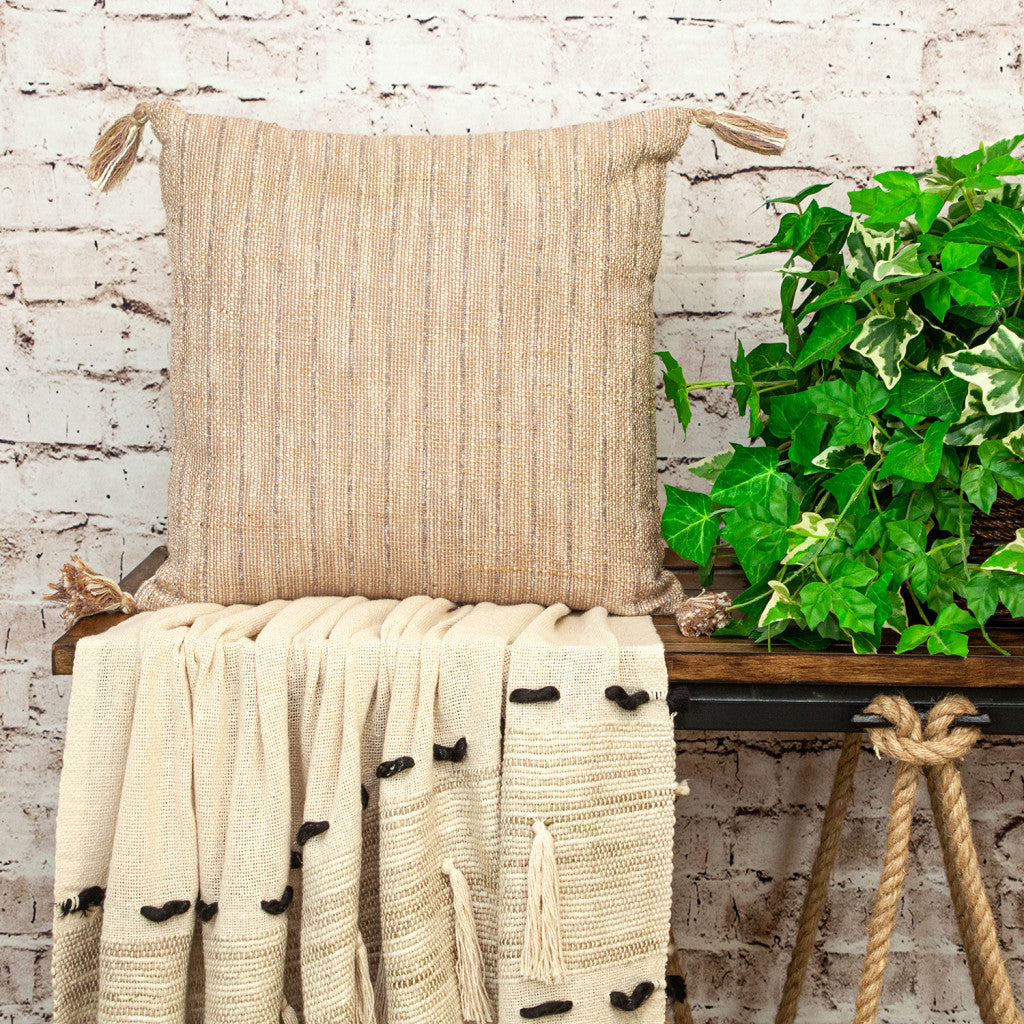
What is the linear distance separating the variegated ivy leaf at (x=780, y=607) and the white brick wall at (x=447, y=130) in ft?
1.48

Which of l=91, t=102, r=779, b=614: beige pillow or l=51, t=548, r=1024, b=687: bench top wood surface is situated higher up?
l=91, t=102, r=779, b=614: beige pillow

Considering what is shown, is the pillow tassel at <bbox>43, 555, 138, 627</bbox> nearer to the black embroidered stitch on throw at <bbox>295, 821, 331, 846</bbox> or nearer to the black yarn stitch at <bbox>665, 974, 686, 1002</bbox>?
the black embroidered stitch on throw at <bbox>295, 821, 331, 846</bbox>

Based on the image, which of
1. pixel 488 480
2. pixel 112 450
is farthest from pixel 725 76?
pixel 112 450

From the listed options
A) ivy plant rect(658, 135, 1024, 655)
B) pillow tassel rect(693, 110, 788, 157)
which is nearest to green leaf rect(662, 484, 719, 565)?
Answer: ivy plant rect(658, 135, 1024, 655)

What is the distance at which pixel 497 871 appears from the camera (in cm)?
77

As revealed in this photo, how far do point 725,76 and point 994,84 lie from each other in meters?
0.32

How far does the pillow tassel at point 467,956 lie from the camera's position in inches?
30.3

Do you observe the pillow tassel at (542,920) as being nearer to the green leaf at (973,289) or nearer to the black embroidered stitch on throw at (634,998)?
the black embroidered stitch on throw at (634,998)

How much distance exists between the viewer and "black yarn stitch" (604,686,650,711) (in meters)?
0.74

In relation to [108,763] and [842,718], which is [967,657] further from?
[108,763]

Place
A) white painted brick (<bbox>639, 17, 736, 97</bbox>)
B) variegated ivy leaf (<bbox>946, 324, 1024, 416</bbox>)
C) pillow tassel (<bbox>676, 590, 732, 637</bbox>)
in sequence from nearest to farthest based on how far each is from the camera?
variegated ivy leaf (<bbox>946, 324, 1024, 416</bbox>)
pillow tassel (<bbox>676, 590, 732, 637</bbox>)
white painted brick (<bbox>639, 17, 736, 97</bbox>)

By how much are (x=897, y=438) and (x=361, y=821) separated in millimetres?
557

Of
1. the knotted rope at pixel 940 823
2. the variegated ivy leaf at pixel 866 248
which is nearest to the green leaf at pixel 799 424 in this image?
the variegated ivy leaf at pixel 866 248

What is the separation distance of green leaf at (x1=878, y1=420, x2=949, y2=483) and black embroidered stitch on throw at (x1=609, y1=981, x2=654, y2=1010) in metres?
0.47
